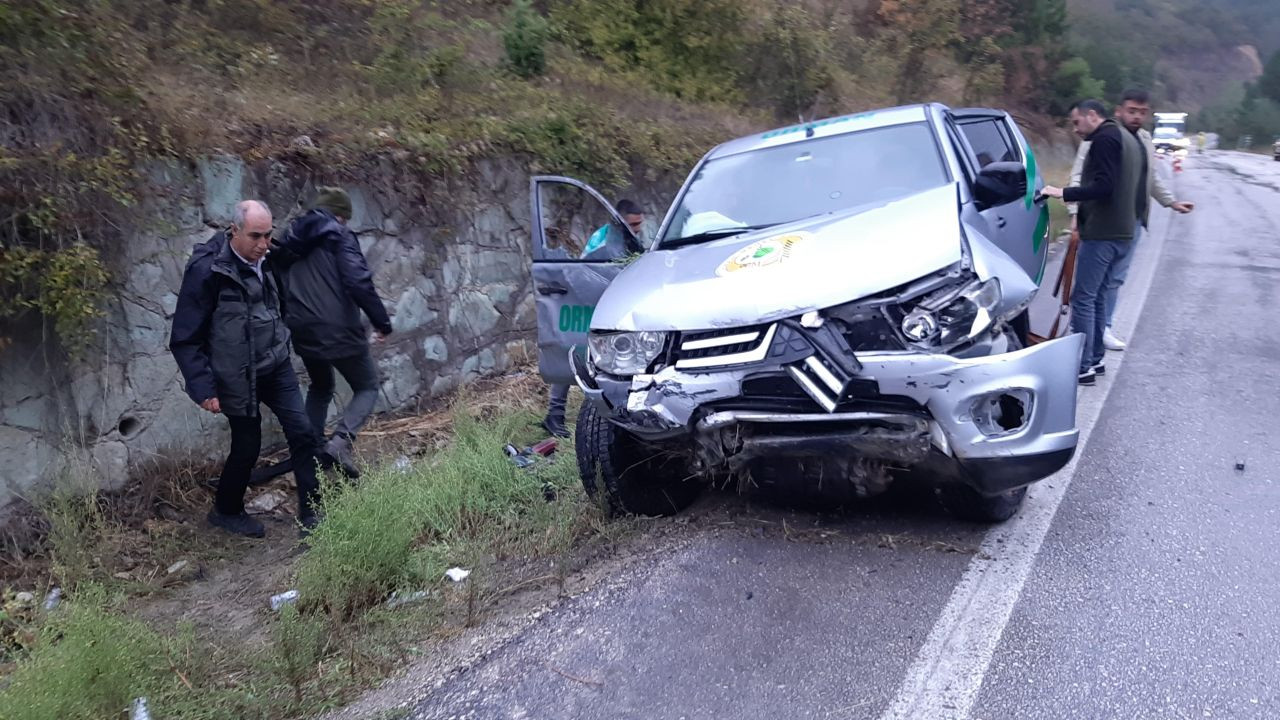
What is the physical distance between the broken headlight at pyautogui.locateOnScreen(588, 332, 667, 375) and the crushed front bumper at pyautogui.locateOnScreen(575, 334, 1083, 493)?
140 millimetres

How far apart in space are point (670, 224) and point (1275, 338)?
18.0 feet

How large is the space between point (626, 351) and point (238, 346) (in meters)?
2.27

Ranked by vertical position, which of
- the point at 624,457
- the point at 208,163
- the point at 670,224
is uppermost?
the point at 208,163

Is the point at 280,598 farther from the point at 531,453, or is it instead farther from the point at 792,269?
the point at 792,269

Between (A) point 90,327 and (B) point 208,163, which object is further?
(B) point 208,163

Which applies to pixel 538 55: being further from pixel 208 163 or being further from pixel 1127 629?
pixel 1127 629

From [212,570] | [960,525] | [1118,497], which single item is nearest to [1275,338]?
[1118,497]

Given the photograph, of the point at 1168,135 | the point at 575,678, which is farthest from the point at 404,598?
the point at 1168,135

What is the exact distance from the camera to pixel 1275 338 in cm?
759

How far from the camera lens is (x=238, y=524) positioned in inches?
214

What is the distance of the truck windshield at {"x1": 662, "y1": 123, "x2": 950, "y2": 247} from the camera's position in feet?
16.2

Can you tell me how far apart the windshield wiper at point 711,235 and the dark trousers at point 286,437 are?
228 cm

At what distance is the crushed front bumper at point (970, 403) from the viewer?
3496 millimetres

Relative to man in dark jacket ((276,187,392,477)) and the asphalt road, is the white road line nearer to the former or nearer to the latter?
the asphalt road
